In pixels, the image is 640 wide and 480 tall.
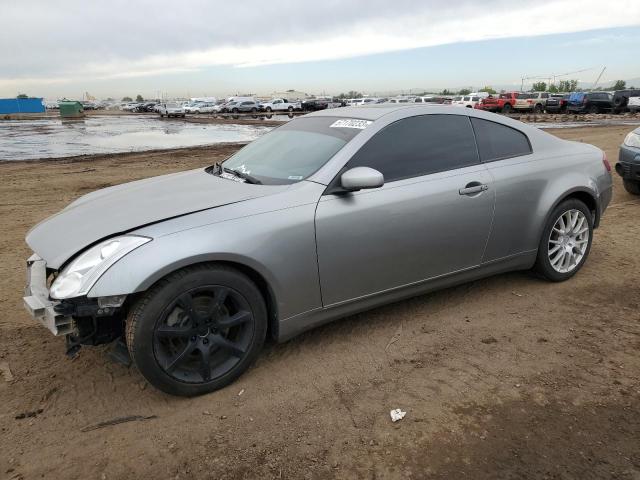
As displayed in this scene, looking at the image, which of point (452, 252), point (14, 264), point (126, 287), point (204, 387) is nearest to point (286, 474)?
point (204, 387)

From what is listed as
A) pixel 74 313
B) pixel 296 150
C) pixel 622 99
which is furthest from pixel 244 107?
pixel 74 313

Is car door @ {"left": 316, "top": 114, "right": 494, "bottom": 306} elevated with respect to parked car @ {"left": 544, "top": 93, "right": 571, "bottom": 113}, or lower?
elevated

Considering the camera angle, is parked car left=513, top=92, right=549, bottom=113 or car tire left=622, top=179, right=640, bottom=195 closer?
car tire left=622, top=179, right=640, bottom=195

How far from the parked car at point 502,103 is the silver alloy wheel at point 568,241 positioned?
36356 millimetres

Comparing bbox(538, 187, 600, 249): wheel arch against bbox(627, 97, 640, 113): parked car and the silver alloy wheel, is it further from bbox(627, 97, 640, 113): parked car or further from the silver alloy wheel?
bbox(627, 97, 640, 113): parked car

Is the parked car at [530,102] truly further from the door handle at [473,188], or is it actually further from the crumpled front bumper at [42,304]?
the crumpled front bumper at [42,304]

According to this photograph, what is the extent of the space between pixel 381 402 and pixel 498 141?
91.7 inches

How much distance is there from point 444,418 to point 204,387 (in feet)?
4.46

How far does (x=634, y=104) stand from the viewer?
3509 cm

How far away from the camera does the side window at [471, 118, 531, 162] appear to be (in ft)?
12.8

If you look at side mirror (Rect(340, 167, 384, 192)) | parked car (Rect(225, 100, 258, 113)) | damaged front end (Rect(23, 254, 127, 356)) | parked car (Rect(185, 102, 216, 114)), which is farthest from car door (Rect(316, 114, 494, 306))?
parked car (Rect(185, 102, 216, 114))

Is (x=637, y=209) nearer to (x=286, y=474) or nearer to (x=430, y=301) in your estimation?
(x=430, y=301)

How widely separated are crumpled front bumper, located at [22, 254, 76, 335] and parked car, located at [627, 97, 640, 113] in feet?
135

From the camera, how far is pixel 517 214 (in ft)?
12.8
